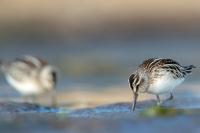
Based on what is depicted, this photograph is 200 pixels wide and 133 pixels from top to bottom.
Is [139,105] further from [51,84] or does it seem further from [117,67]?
[117,67]

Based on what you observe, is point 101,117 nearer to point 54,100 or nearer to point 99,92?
point 54,100

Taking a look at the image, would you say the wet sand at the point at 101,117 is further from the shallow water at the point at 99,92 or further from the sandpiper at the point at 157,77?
the sandpiper at the point at 157,77

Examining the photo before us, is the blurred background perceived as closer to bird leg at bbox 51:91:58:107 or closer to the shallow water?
the shallow water

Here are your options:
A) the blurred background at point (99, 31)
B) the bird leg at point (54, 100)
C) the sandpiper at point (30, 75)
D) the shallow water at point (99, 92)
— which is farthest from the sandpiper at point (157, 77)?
the blurred background at point (99, 31)

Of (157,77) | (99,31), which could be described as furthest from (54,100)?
(99,31)

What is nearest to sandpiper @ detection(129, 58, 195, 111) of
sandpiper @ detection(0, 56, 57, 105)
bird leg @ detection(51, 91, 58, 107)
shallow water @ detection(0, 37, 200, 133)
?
shallow water @ detection(0, 37, 200, 133)

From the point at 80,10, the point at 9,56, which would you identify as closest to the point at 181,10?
the point at 80,10

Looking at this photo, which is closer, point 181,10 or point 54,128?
point 54,128
